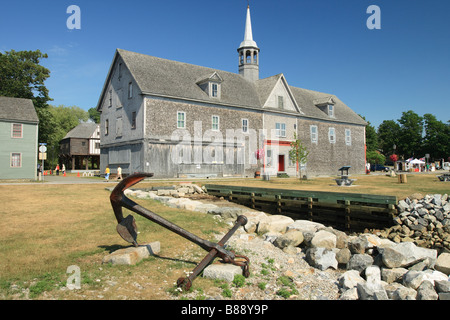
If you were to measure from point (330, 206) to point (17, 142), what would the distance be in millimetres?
27515

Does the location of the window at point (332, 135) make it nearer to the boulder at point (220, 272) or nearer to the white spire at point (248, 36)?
the white spire at point (248, 36)

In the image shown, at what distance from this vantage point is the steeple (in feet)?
121

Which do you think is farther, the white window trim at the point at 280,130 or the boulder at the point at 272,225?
the white window trim at the point at 280,130

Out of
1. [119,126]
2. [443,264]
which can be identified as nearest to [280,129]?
[119,126]

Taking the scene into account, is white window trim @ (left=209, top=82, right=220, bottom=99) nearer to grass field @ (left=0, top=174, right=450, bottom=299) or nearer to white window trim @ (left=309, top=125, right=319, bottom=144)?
white window trim @ (left=309, top=125, right=319, bottom=144)

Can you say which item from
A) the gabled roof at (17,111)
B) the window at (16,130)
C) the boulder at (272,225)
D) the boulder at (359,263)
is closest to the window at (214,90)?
the gabled roof at (17,111)

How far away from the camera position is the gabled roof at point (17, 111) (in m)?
27.3

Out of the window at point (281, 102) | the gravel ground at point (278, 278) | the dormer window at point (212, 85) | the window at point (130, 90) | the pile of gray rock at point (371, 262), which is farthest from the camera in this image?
the window at point (281, 102)

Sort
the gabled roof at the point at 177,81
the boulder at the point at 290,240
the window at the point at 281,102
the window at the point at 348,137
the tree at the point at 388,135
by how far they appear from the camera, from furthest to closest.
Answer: the tree at the point at 388,135
the window at the point at 348,137
the window at the point at 281,102
the gabled roof at the point at 177,81
the boulder at the point at 290,240

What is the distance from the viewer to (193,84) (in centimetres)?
2972

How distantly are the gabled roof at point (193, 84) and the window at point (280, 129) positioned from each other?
2772 millimetres
